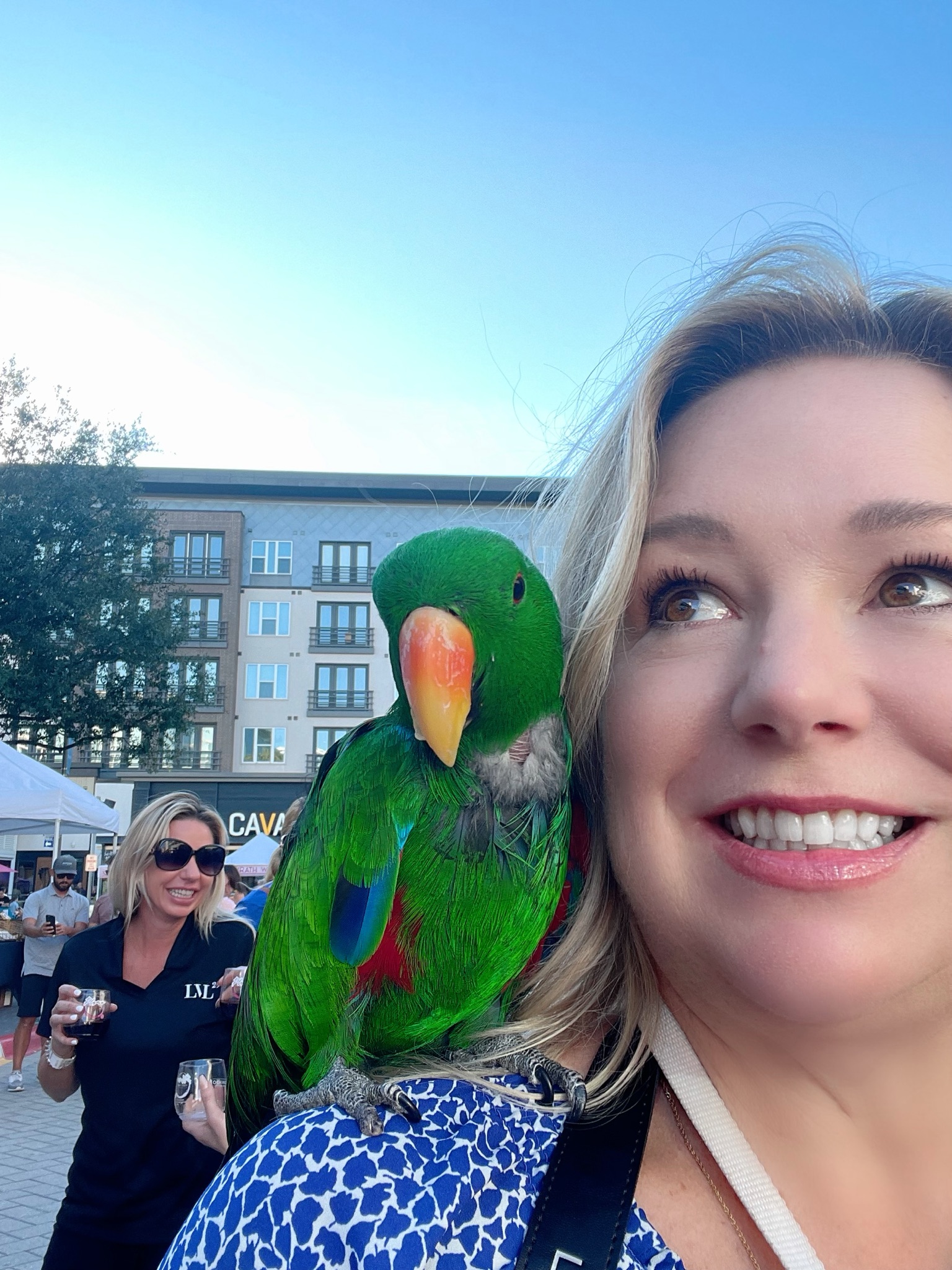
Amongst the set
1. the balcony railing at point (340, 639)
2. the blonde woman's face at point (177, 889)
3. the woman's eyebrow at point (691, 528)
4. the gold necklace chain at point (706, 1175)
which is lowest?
the blonde woman's face at point (177, 889)

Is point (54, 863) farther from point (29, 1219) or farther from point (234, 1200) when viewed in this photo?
point (234, 1200)


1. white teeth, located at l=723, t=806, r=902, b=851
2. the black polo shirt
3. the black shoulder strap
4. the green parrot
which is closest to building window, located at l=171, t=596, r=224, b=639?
the black polo shirt

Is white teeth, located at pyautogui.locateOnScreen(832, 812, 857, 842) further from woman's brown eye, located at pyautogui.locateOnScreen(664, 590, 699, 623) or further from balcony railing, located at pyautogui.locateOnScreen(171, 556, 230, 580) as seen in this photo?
balcony railing, located at pyautogui.locateOnScreen(171, 556, 230, 580)

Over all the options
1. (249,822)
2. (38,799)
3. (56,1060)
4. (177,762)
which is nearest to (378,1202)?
(56,1060)

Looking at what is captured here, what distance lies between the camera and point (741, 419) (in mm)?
1428

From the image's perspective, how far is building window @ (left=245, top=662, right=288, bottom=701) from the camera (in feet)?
98.0

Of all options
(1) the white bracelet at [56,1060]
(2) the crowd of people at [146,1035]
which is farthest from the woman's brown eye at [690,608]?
(1) the white bracelet at [56,1060]

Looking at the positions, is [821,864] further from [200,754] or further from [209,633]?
[209,633]

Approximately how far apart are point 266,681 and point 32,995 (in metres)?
21.7

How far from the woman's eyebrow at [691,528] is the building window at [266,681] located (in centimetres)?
2917

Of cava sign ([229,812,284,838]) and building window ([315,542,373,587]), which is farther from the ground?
building window ([315,542,373,587])

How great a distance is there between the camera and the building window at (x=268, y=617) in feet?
99.5

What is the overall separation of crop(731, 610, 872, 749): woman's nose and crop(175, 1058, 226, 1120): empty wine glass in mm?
2883

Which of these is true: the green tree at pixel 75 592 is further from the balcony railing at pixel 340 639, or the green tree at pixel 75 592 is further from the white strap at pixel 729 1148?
the white strap at pixel 729 1148
